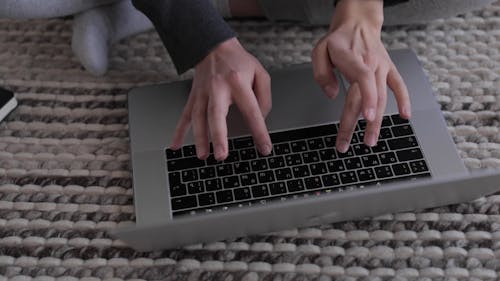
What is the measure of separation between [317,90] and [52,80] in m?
0.37

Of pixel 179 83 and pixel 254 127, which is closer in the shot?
pixel 254 127

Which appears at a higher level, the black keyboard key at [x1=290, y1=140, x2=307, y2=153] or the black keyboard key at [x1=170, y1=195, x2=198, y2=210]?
the black keyboard key at [x1=290, y1=140, x2=307, y2=153]

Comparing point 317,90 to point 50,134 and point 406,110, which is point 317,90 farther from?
point 50,134

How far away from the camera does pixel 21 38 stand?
0.87 metres

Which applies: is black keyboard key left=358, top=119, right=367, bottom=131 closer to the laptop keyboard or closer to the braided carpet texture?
the laptop keyboard

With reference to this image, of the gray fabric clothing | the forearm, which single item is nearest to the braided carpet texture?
the gray fabric clothing

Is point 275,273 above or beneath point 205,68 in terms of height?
beneath

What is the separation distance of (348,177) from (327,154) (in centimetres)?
4

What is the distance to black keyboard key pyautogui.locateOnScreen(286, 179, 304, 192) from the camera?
62 cm

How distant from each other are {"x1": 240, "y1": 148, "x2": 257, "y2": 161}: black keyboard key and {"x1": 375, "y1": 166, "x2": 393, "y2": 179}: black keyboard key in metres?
0.13

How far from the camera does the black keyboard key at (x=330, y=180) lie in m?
0.62

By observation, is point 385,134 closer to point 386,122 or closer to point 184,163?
point 386,122

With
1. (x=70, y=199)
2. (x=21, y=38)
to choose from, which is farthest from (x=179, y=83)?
(x=21, y=38)

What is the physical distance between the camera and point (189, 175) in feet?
2.12
